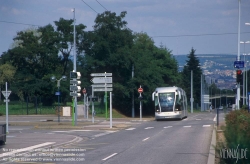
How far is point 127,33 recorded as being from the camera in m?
63.7

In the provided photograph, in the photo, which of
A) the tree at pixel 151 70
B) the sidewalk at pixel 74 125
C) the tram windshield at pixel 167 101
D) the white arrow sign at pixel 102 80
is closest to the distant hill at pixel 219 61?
the tree at pixel 151 70

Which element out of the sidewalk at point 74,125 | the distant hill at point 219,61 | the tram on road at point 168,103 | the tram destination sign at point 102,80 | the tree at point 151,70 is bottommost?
the sidewalk at point 74,125

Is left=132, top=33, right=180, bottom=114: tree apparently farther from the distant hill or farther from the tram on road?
the distant hill

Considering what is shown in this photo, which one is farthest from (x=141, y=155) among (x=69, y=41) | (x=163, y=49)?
(x=163, y=49)

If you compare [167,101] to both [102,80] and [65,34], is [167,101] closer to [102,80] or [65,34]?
[102,80]

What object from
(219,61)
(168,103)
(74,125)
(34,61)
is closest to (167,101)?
(168,103)

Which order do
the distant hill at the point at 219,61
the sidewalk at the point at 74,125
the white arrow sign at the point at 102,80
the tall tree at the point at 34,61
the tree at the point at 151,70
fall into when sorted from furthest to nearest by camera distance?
the distant hill at the point at 219,61 → the tall tree at the point at 34,61 → the tree at the point at 151,70 → the sidewalk at the point at 74,125 → the white arrow sign at the point at 102,80

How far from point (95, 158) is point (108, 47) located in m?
46.7

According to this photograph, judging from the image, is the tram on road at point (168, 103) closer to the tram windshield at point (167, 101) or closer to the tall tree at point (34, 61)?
the tram windshield at point (167, 101)

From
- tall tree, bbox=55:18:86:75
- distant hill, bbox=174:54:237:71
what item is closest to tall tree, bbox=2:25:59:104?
tall tree, bbox=55:18:86:75

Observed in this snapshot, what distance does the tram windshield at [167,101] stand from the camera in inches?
1804

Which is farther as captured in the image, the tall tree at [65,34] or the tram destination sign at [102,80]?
the tall tree at [65,34]

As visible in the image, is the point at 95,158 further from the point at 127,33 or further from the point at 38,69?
the point at 38,69

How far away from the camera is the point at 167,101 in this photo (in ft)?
151
